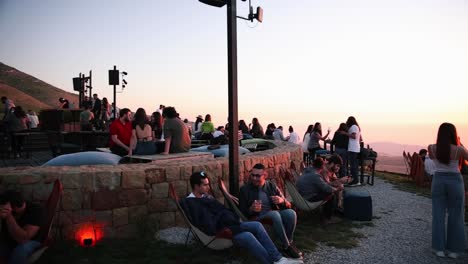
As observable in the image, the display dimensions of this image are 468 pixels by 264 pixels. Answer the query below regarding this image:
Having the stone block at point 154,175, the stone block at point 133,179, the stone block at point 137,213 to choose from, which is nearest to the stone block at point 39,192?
the stone block at point 133,179

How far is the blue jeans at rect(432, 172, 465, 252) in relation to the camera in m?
4.70

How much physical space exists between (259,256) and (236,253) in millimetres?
660

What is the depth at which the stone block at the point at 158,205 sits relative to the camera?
5184mm

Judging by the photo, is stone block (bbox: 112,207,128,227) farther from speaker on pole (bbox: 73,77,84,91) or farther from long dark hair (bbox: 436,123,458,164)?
speaker on pole (bbox: 73,77,84,91)

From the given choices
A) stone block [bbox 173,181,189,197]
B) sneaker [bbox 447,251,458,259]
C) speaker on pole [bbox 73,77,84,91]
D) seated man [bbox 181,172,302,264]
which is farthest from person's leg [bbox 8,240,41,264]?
speaker on pole [bbox 73,77,84,91]

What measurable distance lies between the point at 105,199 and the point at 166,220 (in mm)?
935

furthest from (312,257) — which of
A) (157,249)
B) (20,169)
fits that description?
(20,169)

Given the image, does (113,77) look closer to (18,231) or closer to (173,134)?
(173,134)

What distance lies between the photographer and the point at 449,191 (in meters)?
4.73

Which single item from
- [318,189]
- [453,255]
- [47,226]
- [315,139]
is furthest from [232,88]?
[315,139]

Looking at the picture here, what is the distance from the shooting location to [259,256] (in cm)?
392

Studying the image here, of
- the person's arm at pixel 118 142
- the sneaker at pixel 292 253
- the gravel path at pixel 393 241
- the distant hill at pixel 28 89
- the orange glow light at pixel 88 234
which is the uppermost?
the distant hill at pixel 28 89

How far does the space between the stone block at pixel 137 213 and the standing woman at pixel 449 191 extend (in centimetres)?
387

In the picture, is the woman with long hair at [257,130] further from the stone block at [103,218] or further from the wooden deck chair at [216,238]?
the wooden deck chair at [216,238]
